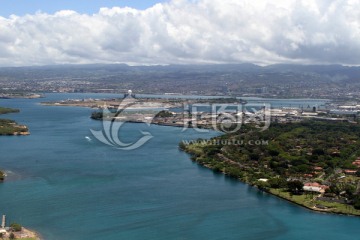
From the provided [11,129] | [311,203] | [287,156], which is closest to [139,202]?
[311,203]

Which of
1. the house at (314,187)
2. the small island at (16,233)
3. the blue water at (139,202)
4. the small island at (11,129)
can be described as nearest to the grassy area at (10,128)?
the small island at (11,129)

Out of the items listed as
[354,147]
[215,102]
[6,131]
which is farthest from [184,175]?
[215,102]

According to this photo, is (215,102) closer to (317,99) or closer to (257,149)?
(317,99)

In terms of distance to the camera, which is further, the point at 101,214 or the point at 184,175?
the point at 184,175
